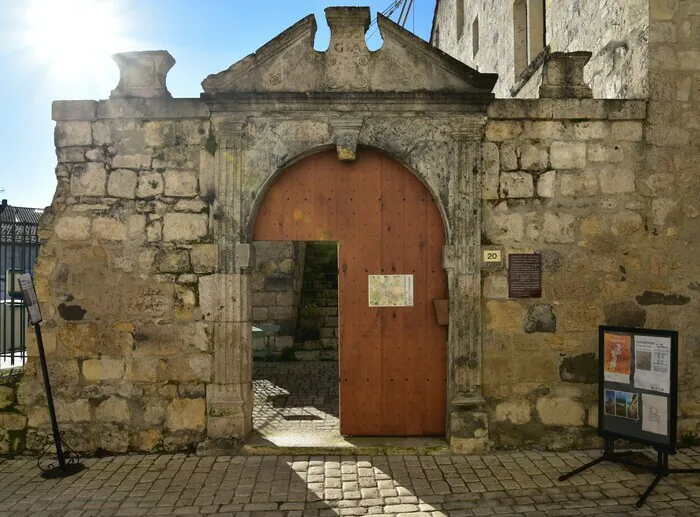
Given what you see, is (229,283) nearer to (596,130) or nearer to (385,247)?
(385,247)

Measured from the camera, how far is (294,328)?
9.12 meters

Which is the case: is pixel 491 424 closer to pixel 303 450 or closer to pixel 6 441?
pixel 303 450

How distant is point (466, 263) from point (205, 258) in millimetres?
2332

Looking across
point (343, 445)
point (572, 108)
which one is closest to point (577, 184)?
point (572, 108)

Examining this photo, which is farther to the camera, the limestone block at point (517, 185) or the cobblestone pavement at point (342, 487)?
the limestone block at point (517, 185)

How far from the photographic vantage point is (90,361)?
4500 millimetres

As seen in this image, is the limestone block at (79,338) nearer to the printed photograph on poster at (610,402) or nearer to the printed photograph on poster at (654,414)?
the printed photograph on poster at (610,402)

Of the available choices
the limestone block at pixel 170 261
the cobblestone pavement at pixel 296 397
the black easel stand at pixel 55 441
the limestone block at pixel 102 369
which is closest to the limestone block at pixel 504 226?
the cobblestone pavement at pixel 296 397

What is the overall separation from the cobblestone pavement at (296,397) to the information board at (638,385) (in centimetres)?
243

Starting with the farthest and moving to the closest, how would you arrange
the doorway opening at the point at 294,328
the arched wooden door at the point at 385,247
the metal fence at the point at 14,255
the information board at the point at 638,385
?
the doorway opening at the point at 294,328, the metal fence at the point at 14,255, the arched wooden door at the point at 385,247, the information board at the point at 638,385

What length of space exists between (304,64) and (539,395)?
3.63 m

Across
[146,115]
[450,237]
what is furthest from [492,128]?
[146,115]

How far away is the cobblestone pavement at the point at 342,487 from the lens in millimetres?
3514

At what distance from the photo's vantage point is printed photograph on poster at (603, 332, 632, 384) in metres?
4.01
